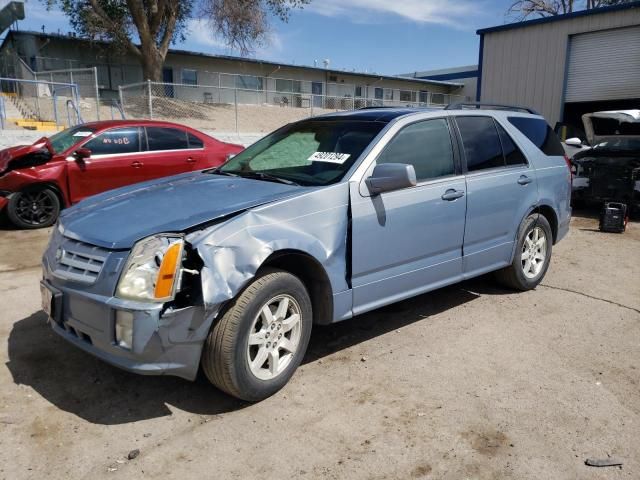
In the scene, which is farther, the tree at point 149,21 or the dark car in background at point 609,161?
the tree at point 149,21

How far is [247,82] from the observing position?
102 feet

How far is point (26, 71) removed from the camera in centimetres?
2173

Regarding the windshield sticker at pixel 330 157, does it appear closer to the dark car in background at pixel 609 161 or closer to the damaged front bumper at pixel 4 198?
the damaged front bumper at pixel 4 198

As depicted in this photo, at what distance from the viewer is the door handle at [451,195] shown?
4.08 metres

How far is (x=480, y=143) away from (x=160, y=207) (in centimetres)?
283


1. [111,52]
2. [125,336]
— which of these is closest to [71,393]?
[125,336]

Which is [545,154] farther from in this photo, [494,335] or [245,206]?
[245,206]

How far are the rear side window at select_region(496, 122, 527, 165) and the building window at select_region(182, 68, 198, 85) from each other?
27.2 meters

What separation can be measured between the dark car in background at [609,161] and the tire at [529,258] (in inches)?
180

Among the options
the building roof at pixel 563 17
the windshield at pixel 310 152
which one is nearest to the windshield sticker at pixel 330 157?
the windshield at pixel 310 152

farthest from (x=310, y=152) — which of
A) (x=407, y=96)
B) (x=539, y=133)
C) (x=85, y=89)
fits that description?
(x=407, y=96)

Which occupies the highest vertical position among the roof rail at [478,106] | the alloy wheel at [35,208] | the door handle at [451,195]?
the roof rail at [478,106]

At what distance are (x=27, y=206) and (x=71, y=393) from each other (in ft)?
18.0

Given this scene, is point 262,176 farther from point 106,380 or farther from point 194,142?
point 194,142
